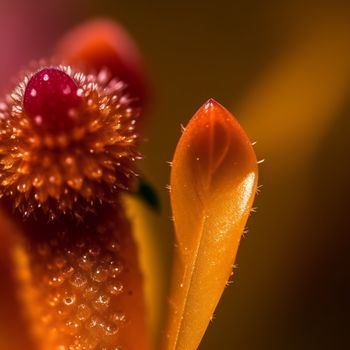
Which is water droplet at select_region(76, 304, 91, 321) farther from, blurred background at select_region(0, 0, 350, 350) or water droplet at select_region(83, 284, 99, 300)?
blurred background at select_region(0, 0, 350, 350)

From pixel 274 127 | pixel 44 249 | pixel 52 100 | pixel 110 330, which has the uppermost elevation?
pixel 274 127

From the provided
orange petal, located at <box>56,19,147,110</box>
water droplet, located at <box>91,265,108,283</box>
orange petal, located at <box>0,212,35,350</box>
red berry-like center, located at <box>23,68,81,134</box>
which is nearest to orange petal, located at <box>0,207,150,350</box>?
water droplet, located at <box>91,265,108,283</box>

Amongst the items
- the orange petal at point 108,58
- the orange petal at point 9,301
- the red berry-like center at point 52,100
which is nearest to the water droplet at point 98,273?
the red berry-like center at point 52,100

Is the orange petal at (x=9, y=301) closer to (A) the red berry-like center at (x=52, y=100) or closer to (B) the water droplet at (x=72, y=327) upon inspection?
(B) the water droplet at (x=72, y=327)

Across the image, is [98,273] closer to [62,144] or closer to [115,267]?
[115,267]

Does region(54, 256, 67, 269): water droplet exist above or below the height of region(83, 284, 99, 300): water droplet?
above

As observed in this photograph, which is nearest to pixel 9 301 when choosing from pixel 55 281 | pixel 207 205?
pixel 55 281
